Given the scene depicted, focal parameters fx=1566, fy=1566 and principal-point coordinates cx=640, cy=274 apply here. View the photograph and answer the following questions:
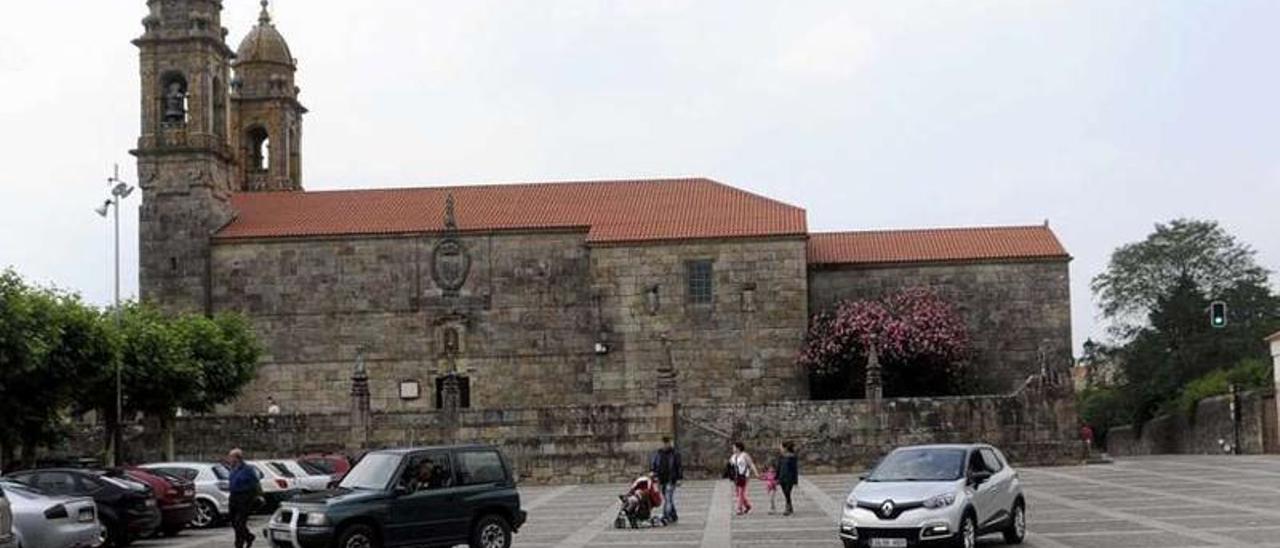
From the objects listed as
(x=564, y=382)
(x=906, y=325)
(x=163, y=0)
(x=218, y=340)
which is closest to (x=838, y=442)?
(x=906, y=325)

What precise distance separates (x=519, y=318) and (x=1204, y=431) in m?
26.5

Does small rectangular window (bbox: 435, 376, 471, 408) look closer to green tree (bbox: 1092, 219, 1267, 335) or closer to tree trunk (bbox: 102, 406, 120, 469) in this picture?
tree trunk (bbox: 102, 406, 120, 469)

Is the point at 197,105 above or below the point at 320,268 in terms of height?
above

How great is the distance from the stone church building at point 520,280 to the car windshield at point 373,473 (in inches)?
1310

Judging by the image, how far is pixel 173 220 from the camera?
188 ft

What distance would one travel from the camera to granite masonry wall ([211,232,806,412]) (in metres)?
54.6

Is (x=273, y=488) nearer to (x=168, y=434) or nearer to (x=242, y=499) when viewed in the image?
(x=242, y=499)

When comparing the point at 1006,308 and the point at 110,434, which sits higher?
the point at 1006,308

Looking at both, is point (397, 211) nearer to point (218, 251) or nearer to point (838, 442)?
point (218, 251)

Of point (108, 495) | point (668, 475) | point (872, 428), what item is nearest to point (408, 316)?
point (872, 428)

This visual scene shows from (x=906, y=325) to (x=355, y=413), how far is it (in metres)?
18.9

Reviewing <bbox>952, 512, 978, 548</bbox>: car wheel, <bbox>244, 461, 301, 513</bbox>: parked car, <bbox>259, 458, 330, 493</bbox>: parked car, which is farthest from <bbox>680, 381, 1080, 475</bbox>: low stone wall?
<bbox>952, 512, 978, 548</bbox>: car wheel

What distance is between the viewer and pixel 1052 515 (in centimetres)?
2644

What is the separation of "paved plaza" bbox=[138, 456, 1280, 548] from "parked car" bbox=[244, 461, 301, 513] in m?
2.99
